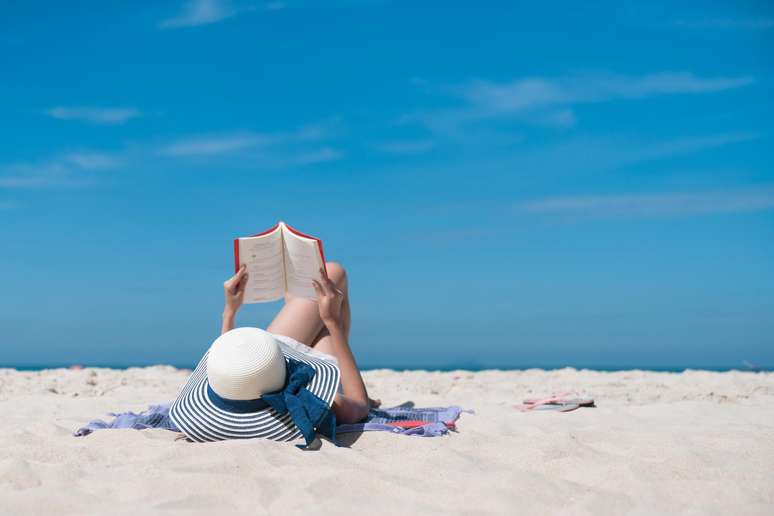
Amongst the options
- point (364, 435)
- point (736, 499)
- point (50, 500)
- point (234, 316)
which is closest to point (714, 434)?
point (736, 499)

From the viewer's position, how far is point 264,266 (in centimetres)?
432

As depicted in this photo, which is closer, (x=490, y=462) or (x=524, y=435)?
(x=490, y=462)

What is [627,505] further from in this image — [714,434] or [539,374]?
[539,374]

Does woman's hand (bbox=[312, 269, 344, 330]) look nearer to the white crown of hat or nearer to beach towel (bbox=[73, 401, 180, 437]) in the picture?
the white crown of hat

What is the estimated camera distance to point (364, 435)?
12.9ft

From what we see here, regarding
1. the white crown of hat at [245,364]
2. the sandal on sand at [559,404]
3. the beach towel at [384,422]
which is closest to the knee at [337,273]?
the beach towel at [384,422]

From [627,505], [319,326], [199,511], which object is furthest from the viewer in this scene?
[319,326]

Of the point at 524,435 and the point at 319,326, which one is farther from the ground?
the point at 319,326

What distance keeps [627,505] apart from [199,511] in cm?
167

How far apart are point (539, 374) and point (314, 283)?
610 cm

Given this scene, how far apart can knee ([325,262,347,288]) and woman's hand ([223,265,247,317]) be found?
592 mm

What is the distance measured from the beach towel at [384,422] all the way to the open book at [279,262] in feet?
2.85

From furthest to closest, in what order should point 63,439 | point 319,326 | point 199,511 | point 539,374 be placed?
1. point 539,374
2. point 319,326
3. point 63,439
4. point 199,511

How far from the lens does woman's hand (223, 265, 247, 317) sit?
4363 mm
